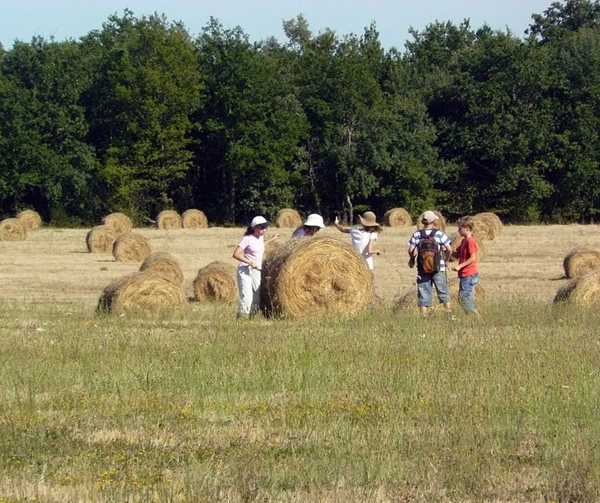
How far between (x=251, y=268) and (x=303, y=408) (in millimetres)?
6754

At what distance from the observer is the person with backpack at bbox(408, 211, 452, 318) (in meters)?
14.1

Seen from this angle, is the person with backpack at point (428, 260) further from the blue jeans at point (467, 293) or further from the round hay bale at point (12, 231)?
the round hay bale at point (12, 231)

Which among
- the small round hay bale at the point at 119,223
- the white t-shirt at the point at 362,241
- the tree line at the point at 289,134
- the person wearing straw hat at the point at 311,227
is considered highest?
the tree line at the point at 289,134

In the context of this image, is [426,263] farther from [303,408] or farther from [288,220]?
[288,220]

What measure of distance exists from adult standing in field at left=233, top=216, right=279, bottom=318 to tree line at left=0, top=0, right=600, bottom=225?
117 ft

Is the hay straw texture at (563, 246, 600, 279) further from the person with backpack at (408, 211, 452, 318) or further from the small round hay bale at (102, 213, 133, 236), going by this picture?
the small round hay bale at (102, 213, 133, 236)

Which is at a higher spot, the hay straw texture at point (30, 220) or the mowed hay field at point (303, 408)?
the hay straw texture at point (30, 220)

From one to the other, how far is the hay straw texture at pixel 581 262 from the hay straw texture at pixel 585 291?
8.03 m

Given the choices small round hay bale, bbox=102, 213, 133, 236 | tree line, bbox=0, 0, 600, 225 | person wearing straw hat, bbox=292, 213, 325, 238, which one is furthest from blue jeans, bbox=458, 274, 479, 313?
tree line, bbox=0, 0, 600, 225

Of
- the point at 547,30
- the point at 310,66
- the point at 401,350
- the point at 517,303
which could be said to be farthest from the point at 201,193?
the point at 401,350

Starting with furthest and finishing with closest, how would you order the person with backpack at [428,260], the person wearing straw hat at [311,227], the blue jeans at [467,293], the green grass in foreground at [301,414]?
the person wearing straw hat at [311,227] → the blue jeans at [467,293] → the person with backpack at [428,260] → the green grass in foreground at [301,414]

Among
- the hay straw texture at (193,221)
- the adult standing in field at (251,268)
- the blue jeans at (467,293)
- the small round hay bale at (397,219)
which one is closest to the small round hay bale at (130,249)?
the hay straw texture at (193,221)

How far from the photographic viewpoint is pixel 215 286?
20.9 meters

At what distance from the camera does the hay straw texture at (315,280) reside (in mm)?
14711
